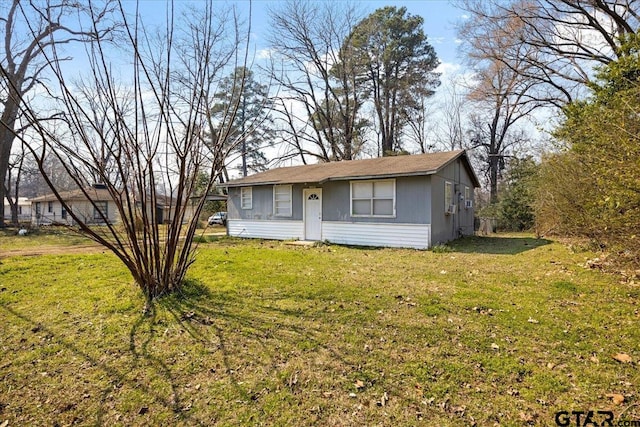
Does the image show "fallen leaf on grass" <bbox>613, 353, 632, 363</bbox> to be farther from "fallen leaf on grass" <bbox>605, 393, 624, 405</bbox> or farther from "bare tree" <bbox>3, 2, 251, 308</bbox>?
"bare tree" <bbox>3, 2, 251, 308</bbox>

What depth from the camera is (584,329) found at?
3873 mm

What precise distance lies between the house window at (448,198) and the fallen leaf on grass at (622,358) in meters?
9.08

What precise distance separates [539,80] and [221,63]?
16552 millimetres

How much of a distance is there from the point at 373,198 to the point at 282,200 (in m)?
4.01

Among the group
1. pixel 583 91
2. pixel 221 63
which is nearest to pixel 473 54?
pixel 583 91

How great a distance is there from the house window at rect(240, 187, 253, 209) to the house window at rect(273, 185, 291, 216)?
1.40 m

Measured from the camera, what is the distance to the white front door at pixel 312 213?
12938mm

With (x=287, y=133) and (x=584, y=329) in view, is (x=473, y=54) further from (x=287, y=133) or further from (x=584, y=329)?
(x=584, y=329)

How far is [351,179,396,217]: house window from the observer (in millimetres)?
11375

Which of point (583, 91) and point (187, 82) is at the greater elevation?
point (583, 91)

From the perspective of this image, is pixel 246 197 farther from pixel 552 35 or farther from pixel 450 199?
pixel 552 35

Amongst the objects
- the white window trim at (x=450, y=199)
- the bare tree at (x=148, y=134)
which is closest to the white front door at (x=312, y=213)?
→ the white window trim at (x=450, y=199)

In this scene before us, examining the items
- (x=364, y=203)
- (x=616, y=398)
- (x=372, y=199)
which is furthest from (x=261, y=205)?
(x=616, y=398)

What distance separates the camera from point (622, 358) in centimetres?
318
